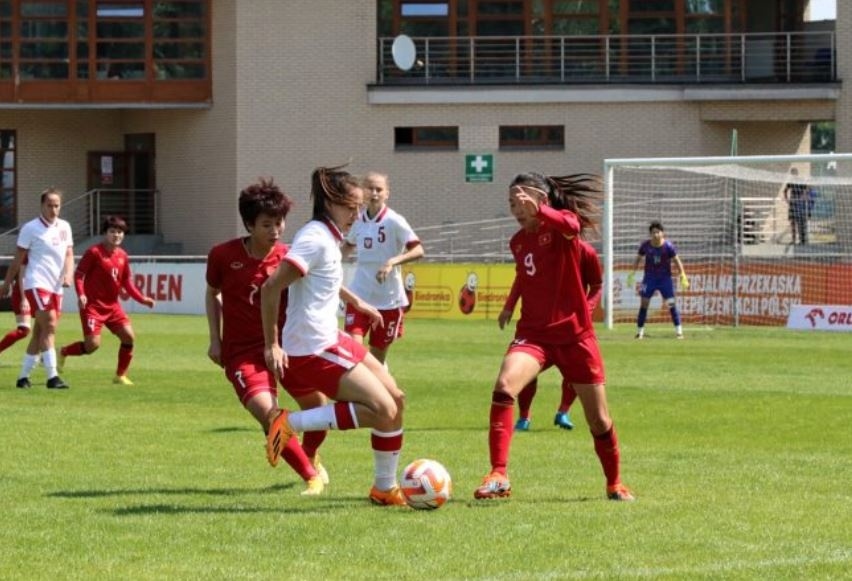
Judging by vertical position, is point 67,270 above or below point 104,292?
above

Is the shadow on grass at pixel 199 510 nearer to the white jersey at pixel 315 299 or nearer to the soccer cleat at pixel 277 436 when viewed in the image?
the soccer cleat at pixel 277 436

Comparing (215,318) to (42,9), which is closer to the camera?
(215,318)

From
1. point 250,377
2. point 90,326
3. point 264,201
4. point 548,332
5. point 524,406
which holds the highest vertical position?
point 264,201

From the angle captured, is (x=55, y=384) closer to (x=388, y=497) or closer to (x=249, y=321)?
(x=249, y=321)

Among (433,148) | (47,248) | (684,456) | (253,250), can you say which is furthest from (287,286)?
(433,148)

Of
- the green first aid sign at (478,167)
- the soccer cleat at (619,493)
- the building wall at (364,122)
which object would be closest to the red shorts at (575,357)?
the soccer cleat at (619,493)

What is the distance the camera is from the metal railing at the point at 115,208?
49.1 m

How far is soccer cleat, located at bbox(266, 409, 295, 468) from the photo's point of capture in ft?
30.2

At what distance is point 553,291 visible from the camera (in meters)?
9.89

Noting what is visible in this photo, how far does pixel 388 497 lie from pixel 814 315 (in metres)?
23.5

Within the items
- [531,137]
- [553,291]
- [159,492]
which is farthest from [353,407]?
[531,137]

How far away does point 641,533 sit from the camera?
8359mm

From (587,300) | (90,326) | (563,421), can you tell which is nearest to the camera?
(587,300)

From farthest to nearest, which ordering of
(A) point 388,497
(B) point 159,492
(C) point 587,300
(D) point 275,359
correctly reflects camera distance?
(C) point 587,300, (B) point 159,492, (A) point 388,497, (D) point 275,359
